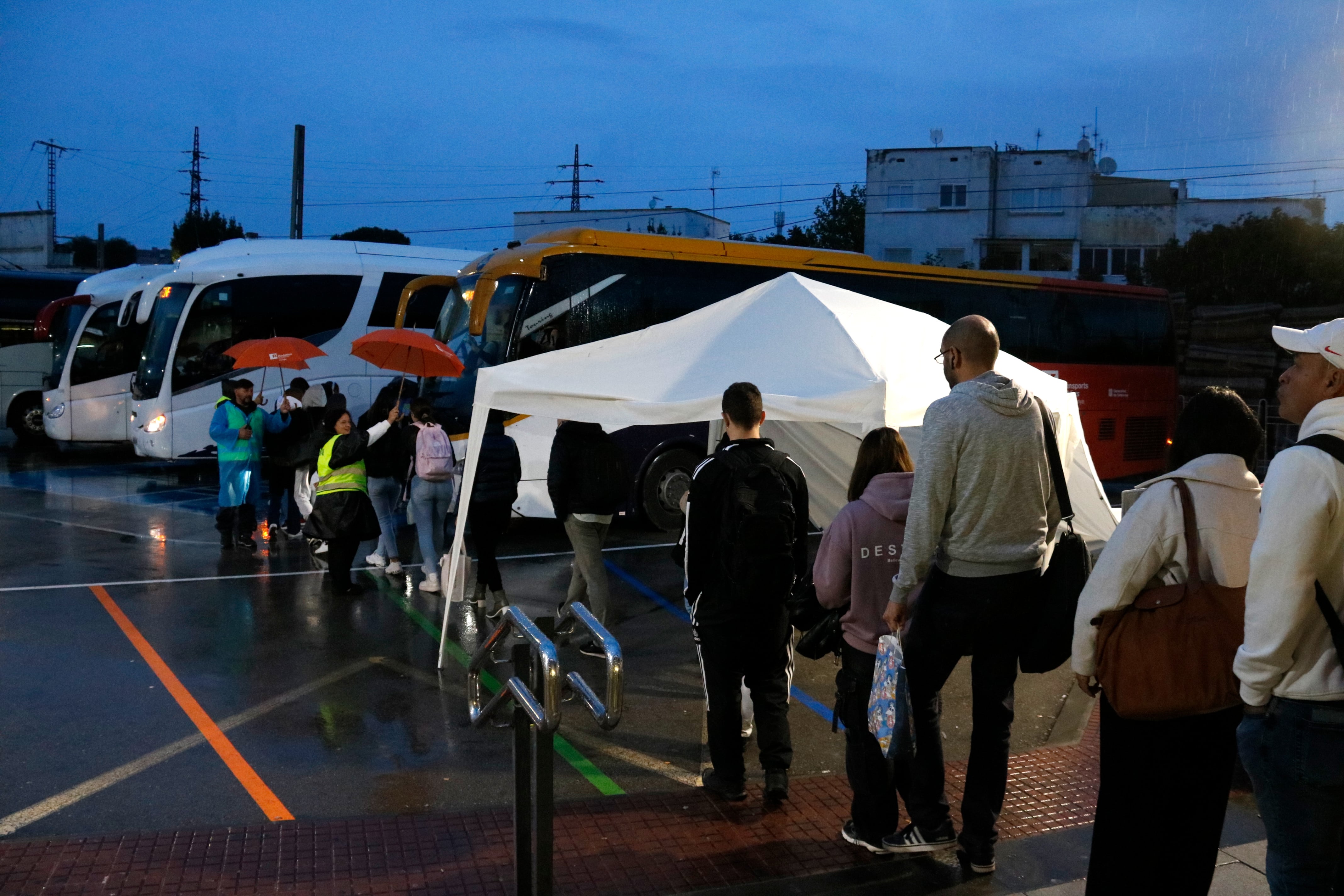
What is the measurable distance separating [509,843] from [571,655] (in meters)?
3.11

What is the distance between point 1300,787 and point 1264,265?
41536mm

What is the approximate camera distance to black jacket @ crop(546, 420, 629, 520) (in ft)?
24.6

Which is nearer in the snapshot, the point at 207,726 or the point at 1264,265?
the point at 207,726

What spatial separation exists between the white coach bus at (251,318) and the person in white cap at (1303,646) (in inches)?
634

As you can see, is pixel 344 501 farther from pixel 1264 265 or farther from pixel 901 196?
pixel 901 196

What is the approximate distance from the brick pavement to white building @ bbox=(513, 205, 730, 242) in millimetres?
51761

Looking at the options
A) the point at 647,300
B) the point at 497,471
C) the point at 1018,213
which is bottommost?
the point at 497,471

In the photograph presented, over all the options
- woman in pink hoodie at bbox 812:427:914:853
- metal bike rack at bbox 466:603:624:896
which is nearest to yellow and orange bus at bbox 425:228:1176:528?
woman in pink hoodie at bbox 812:427:914:853

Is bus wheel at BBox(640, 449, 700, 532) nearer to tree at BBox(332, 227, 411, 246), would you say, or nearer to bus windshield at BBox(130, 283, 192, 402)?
bus windshield at BBox(130, 283, 192, 402)

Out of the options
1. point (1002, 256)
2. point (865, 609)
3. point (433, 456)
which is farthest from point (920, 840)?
point (1002, 256)

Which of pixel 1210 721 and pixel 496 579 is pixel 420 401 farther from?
pixel 1210 721

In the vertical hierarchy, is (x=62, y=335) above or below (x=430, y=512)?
above

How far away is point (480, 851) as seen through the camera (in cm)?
452

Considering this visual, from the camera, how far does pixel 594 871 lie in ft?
14.2
